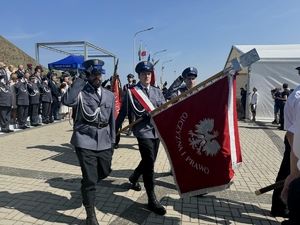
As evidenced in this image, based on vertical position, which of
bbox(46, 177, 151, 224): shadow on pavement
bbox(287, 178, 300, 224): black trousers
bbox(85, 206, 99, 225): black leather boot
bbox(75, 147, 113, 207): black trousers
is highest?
bbox(287, 178, 300, 224): black trousers

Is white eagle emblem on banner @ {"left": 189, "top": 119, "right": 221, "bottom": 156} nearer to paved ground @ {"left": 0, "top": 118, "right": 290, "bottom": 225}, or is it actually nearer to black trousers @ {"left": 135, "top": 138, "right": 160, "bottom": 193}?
black trousers @ {"left": 135, "top": 138, "right": 160, "bottom": 193}

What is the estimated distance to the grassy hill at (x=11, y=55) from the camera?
29.1m

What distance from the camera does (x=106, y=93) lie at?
10.3 ft

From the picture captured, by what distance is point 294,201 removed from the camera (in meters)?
1.19

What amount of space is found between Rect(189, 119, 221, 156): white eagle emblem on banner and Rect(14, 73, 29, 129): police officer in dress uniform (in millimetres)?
7887

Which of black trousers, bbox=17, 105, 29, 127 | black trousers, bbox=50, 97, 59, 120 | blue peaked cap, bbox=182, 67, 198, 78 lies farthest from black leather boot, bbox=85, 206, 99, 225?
black trousers, bbox=50, 97, 59, 120

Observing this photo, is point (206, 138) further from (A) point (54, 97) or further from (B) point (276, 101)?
(B) point (276, 101)

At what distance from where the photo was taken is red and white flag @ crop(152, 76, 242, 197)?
2904mm

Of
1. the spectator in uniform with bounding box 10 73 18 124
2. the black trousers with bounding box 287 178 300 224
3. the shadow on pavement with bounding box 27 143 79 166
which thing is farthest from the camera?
the spectator in uniform with bounding box 10 73 18 124

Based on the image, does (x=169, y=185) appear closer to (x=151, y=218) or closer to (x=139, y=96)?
(x=151, y=218)

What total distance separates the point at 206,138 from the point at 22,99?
8.01 m

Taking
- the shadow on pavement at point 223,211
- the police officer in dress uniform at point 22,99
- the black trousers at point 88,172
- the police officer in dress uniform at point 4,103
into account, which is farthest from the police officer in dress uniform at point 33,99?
the shadow on pavement at point 223,211

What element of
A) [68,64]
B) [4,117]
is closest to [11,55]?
[68,64]

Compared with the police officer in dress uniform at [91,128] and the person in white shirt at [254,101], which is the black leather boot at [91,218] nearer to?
the police officer in dress uniform at [91,128]
